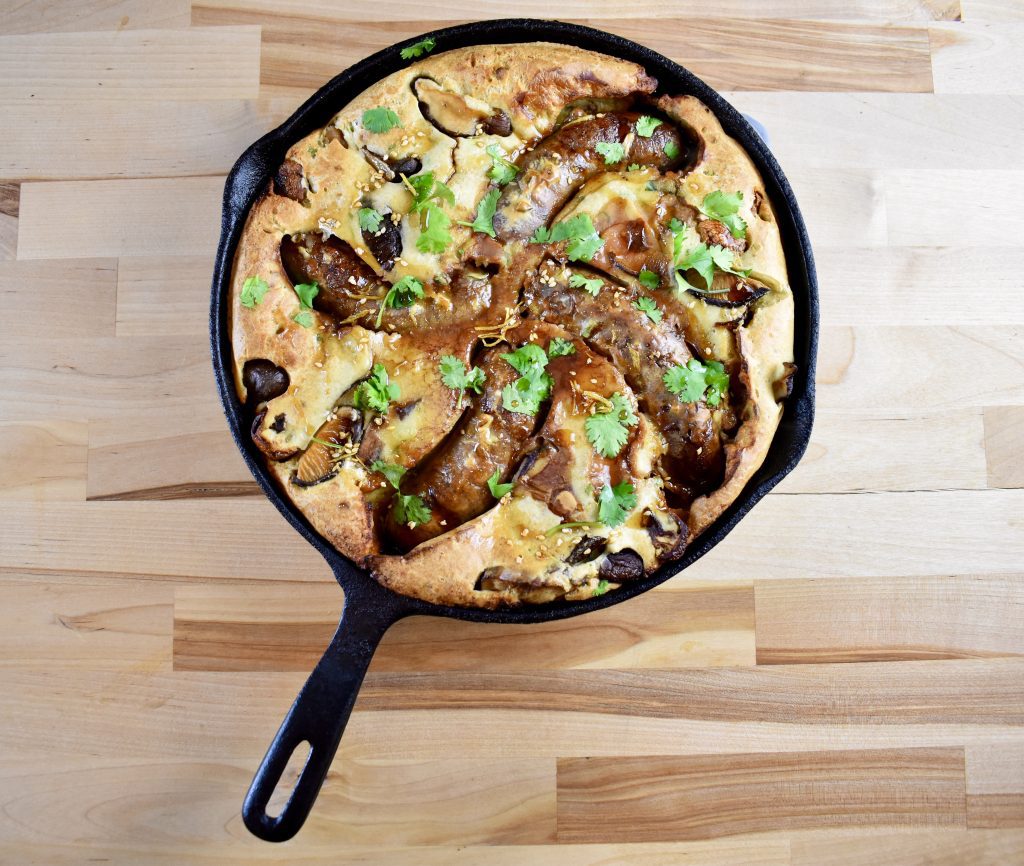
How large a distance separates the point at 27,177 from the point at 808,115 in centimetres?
236

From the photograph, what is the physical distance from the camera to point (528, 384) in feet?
6.41

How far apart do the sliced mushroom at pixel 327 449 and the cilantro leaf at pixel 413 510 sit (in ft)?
0.56

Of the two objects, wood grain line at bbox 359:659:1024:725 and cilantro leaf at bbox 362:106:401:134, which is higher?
cilantro leaf at bbox 362:106:401:134

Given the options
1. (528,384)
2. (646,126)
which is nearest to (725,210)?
(646,126)

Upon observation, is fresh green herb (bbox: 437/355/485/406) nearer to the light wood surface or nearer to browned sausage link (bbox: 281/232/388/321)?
browned sausage link (bbox: 281/232/388/321)

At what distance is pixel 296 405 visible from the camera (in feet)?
6.51

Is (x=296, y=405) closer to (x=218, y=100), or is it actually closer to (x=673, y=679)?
(x=218, y=100)

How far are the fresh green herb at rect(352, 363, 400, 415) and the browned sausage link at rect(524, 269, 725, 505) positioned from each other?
Answer: 0.37m

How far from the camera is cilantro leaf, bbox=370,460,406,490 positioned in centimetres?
196

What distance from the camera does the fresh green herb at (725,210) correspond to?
6.50 ft

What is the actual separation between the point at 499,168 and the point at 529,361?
1.51ft

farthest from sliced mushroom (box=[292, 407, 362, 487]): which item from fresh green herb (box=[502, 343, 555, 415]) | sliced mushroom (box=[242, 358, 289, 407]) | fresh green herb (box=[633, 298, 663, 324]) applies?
fresh green herb (box=[633, 298, 663, 324])

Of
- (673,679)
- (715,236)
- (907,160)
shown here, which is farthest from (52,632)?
(907,160)

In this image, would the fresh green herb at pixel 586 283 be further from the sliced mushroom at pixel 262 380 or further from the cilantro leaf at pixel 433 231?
the sliced mushroom at pixel 262 380
